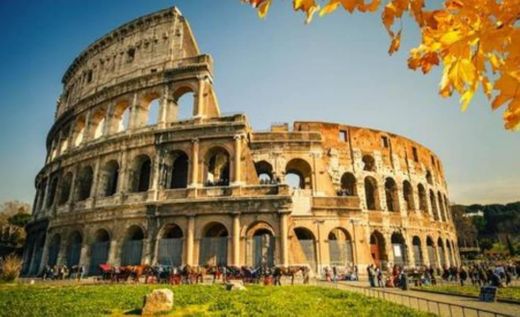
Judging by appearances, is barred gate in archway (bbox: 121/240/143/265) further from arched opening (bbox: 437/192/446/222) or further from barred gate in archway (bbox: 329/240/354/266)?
arched opening (bbox: 437/192/446/222)

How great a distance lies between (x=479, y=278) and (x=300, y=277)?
9.40 m

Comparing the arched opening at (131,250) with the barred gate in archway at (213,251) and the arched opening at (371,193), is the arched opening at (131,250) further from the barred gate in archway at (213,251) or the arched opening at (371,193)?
the arched opening at (371,193)

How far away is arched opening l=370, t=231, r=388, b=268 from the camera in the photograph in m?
23.2

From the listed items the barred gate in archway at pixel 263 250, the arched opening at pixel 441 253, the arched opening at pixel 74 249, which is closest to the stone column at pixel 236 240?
the barred gate in archway at pixel 263 250

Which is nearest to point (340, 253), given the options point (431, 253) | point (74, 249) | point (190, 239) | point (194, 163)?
point (190, 239)

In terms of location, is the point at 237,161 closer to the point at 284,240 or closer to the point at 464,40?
the point at 284,240

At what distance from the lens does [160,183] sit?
63.8ft

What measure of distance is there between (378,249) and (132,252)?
18043mm

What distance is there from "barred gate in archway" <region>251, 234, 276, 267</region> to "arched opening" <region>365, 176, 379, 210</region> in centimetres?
1203

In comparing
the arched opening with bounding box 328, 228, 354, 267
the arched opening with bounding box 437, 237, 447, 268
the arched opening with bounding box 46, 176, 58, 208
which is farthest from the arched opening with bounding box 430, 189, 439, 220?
the arched opening with bounding box 46, 176, 58, 208

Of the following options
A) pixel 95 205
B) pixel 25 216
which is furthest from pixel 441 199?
pixel 25 216

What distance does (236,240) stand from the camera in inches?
675

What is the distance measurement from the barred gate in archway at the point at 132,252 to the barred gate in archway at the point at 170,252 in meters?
1.39

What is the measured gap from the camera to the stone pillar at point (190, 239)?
1730 centimetres
